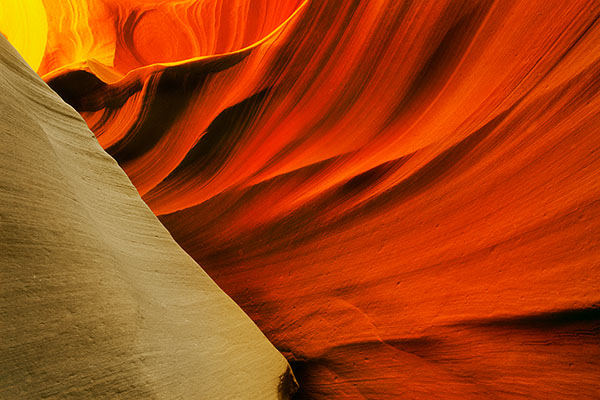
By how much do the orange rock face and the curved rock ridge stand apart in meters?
0.21

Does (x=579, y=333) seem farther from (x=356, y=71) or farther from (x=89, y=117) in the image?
(x=89, y=117)

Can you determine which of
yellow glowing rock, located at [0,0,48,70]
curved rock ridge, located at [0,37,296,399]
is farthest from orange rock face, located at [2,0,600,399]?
yellow glowing rock, located at [0,0,48,70]

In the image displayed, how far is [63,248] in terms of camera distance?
580 mm

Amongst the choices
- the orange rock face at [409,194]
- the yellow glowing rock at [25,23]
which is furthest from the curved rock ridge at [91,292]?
the yellow glowing rock at [25,23]

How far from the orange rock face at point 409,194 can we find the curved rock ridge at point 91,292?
0.21m

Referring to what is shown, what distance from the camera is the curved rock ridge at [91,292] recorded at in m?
0.50

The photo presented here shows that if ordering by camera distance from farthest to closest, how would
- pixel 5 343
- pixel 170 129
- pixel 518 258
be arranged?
pixel 170 129 → pixel 518 258 → pixel 5 343

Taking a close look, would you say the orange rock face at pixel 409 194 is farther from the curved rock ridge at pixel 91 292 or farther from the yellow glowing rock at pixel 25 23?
the yellow glowing rock at pixel 25 23

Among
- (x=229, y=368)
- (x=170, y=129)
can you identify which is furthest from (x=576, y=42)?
(x=170, y=129)

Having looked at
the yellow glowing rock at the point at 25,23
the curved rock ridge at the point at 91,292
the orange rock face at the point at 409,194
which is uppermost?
the yellow glowing rock at the point at 25,23

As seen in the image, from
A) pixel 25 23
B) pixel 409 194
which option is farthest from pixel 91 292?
pixel 25 23

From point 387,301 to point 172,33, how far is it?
2.47m

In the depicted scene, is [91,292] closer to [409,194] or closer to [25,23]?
[409,194]

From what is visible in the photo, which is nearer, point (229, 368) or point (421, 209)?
point (229, 368)
